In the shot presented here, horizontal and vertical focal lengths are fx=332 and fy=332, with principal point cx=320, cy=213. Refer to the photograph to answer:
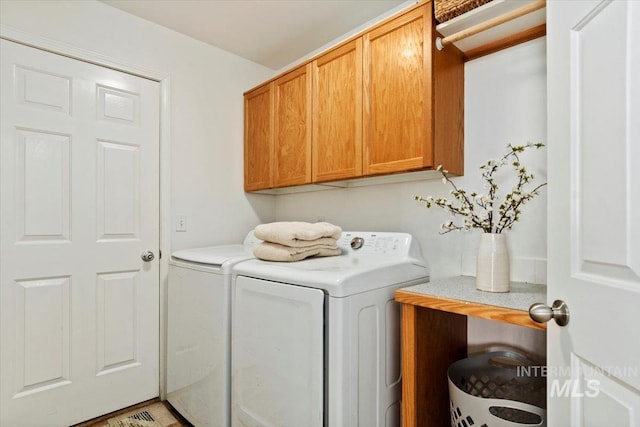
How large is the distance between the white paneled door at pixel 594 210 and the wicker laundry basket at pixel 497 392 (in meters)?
0.44

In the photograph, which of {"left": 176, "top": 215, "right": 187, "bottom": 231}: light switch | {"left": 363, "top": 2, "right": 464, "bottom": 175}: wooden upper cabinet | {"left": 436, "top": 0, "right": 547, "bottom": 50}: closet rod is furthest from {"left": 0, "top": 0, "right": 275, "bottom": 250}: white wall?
{"left": 436, "top": 0, "right": 547, "bottom": 50}: closet rod

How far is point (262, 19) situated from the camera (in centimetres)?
208

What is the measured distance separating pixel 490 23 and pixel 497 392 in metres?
1.57

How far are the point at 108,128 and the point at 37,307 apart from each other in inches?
41.7

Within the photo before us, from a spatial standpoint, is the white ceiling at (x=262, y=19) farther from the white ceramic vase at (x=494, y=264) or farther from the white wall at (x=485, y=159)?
the white ceramic vase at (x=494, y=264)

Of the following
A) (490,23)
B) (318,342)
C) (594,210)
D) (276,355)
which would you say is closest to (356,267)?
(318,342)

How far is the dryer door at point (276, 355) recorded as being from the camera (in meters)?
1.21

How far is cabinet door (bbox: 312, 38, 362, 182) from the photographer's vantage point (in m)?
1.78

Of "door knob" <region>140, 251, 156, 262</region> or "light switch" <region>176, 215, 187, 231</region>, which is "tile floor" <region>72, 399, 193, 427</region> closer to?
"door knob" <region>140, 251, 156, 262</region>

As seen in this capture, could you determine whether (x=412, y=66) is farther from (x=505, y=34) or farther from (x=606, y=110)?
(x=606, y=110)

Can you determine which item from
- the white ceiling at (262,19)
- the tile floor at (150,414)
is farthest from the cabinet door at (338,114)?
the tile floor at (150,414)

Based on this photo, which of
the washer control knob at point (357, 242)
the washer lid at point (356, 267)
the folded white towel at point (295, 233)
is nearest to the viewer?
the washer lid at point (356, 267)

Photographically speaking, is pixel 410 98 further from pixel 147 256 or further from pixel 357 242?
pixel 147 256

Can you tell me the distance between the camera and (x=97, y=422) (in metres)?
1.90
